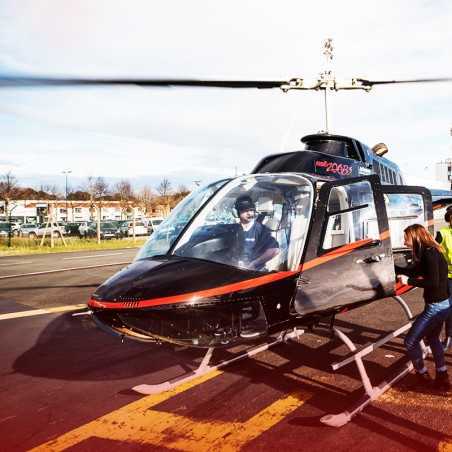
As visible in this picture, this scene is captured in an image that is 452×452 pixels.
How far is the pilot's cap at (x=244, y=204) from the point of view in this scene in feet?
16.1

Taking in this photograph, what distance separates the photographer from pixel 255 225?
4738 millimetres

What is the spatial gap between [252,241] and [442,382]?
2.46 metres

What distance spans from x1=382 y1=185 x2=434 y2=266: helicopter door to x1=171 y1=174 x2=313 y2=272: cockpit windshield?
1807mm

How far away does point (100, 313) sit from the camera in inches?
157

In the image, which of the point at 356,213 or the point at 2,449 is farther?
the point at 356,213

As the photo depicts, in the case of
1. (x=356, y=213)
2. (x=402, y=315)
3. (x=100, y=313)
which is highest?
(x=356, y=213)

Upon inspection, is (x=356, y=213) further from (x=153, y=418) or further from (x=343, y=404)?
(x=153, y=418)

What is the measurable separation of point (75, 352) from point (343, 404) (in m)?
3.70

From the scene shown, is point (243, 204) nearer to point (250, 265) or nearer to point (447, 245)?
point (250, 265)

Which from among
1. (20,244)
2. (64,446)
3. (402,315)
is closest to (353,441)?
(64,446)

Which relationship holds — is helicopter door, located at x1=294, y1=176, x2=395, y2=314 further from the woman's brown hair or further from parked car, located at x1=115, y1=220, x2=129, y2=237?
parked car, located at x1=115, y1=220, x2=129, y2=237

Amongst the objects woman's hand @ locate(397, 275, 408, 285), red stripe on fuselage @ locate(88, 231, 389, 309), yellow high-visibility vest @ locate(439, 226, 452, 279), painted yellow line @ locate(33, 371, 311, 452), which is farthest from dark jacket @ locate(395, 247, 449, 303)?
painted yellow line @ locate(33, 371, 311, 452)

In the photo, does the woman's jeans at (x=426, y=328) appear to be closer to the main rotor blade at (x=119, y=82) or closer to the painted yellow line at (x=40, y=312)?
the main rotor blade at (x=119, y=82)

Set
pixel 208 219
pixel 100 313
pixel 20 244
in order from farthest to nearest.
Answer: pixel 20 244
pixel 208 219
pixel 100 313
